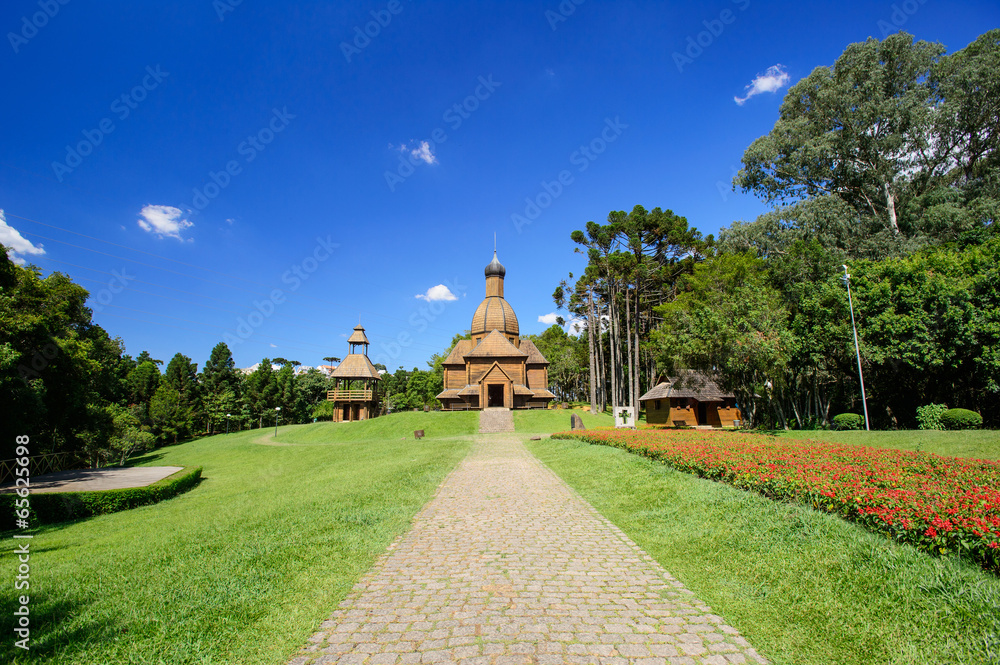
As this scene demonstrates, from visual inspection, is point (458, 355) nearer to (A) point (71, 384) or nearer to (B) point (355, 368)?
(B) point (355, 368)

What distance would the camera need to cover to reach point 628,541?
7.20m

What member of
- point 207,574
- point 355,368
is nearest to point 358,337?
point 355,368

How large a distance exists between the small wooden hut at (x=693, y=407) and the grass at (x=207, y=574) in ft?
88.7

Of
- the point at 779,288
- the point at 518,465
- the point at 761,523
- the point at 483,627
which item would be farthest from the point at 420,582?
the point at 779,288

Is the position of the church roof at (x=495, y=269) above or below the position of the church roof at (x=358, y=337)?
above

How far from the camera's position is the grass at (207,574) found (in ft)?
13.2

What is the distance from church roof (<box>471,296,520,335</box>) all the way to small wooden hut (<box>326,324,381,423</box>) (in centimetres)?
1345

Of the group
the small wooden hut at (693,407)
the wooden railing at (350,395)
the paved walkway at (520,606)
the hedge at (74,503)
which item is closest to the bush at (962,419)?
the small wooden hut at (693,407)

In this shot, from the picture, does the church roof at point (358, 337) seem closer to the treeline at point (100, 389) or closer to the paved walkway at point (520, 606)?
the treeline at point (100, 389)

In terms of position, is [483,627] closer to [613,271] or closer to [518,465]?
[518,465]

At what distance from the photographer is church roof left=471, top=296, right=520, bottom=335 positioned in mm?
44656

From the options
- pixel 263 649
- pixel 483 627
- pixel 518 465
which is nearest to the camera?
pixel 263 649

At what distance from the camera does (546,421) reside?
35031 millimetres

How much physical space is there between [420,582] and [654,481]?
731 centimetres
